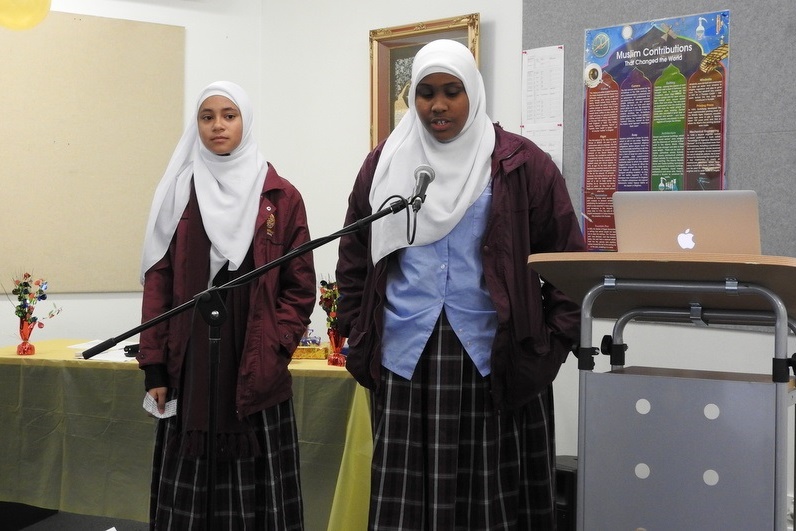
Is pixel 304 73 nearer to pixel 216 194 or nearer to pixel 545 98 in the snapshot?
pixel 545 98

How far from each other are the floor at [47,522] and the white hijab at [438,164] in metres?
2.01

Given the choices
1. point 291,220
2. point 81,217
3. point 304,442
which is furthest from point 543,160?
point 81,217

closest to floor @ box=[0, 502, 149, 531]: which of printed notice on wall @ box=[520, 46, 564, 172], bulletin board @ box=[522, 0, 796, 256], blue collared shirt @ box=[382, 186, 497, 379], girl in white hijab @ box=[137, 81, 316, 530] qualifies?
girl in white hijab @ box=[137, 81, 316, 530]

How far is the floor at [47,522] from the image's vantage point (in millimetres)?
3307

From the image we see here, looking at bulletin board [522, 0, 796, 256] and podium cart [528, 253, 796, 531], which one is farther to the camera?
bulletin board [522, 0, 796, 256]

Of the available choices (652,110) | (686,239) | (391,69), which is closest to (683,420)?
(686,239)

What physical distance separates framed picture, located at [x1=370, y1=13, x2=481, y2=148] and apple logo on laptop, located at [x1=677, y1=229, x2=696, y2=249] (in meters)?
2.24

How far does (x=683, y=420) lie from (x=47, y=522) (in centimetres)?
290

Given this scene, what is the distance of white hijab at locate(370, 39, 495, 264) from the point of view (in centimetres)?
187

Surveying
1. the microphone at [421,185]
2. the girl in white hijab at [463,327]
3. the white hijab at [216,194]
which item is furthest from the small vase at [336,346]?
the microphone at [421,185]

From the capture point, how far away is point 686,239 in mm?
1535

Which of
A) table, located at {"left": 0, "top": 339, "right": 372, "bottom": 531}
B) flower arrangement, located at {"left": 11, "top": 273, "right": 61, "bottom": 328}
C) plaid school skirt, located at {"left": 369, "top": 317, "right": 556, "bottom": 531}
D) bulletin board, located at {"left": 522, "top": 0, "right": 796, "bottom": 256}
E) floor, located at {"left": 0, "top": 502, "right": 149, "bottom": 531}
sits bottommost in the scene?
floor, located at {"left": 0, "top": 502, "right": 149, "bottom": 531}

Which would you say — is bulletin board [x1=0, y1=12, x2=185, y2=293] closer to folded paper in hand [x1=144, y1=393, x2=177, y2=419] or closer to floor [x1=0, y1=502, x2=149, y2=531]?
floor [x1=0, y1=502, x2=149, y2=531]

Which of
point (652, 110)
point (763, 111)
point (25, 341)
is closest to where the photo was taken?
point (763, 111)
